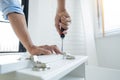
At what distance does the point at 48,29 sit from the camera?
208 centimetres

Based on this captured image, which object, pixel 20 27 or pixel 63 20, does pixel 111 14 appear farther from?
pixel 20 27

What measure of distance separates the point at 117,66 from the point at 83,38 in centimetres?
55

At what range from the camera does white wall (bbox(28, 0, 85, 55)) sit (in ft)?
6.73

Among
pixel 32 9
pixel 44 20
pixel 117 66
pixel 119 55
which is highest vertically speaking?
pixel 32 9

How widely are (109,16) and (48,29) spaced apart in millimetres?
806

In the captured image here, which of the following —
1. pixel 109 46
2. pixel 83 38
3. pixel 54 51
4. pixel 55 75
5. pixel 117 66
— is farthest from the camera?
pixel 83 38

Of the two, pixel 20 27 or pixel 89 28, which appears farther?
pixel 89 28

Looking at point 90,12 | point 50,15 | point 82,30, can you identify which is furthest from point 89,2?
point 50,15

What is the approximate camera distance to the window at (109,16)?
197cm

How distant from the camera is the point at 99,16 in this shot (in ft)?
7.10

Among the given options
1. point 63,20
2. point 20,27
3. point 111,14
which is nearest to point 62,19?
point 63,20

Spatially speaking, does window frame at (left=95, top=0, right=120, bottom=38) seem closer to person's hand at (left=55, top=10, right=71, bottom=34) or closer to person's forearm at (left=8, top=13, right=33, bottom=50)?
person's hand at (left=55, top=10, right=71, bottom=34)

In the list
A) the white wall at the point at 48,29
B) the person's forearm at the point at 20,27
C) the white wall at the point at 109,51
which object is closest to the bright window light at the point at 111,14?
the white wall at the point at 109,51

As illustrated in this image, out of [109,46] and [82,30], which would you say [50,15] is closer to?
[82,30]
